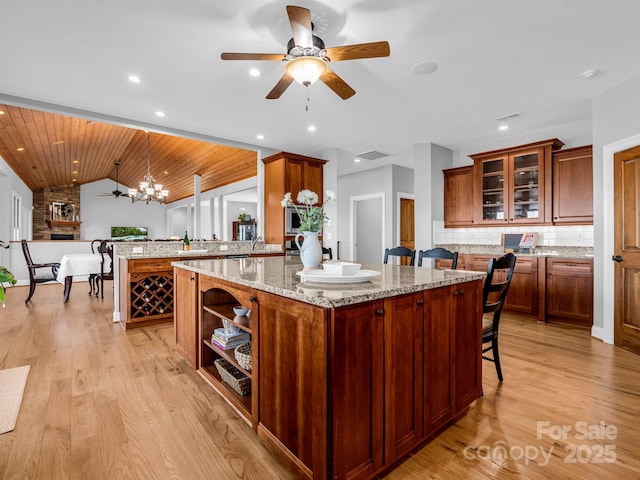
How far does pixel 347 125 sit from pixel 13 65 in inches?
138

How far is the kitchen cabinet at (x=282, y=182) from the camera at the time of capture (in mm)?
5117

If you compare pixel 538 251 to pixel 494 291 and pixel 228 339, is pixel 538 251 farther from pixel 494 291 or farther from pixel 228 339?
pixel 228 339

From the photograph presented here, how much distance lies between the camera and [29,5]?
2.09 m

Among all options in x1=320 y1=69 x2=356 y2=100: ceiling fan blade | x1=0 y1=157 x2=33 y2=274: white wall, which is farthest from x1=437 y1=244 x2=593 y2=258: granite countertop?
x1=0 y1=157 x2=33 y2=274: white wall

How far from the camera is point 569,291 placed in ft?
12.7

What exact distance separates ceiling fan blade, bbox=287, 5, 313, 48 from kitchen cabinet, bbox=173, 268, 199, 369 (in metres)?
1.76

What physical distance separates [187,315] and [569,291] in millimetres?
4349

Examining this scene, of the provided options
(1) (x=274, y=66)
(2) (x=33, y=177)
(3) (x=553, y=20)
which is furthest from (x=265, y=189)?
(2) (x=33, y=177)

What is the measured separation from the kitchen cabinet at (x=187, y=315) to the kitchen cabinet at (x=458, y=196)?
168 inches

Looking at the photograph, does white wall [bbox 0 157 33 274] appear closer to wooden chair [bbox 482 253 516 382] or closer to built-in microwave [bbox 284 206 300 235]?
built-in microwave [bbox 284 206 300 235]

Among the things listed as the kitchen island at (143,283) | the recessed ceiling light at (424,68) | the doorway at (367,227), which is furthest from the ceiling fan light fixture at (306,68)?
the doorway at (367,227)

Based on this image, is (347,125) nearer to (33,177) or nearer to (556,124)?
(556,124)

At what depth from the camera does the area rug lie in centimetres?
181

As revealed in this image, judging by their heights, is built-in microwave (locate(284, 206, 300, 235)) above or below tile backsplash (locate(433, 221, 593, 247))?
above
